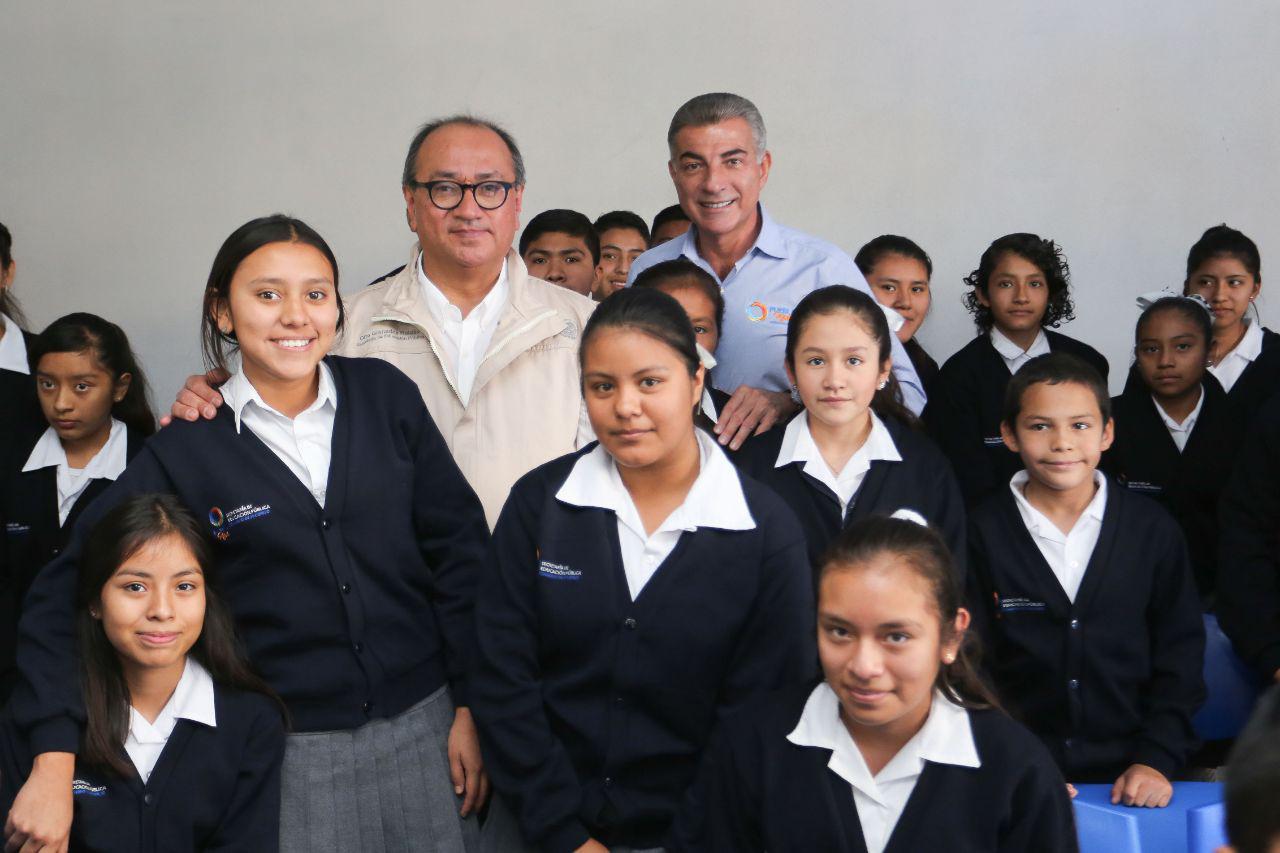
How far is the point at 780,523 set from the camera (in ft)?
6.96

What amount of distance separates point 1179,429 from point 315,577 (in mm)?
2348

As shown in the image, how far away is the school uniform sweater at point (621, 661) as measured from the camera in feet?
6.70

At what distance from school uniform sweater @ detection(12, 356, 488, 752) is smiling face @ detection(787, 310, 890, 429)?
85 centimetres

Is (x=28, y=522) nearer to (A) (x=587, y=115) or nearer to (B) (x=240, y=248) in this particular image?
(B) (x=240, y=248)

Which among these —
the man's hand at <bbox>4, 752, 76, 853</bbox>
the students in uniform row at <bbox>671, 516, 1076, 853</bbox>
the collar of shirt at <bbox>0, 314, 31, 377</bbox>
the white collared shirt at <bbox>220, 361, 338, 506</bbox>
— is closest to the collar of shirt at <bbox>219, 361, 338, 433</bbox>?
the white collared shirt at <bbox>220, 361, 338, 506</bbox>

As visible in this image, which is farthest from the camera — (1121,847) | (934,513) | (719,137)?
(719,137)

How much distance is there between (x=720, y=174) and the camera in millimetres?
3029

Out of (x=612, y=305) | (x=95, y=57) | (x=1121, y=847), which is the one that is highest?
(x=95, y=57)

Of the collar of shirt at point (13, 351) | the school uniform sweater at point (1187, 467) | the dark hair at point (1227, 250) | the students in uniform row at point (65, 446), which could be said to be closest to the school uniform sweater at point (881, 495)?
the school uniform sweater at point (1187, 467)

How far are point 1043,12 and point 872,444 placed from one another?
271 cm

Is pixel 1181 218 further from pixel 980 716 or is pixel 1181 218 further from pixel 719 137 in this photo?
pixel 980 716

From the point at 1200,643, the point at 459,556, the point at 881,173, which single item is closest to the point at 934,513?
the point at 1200,643

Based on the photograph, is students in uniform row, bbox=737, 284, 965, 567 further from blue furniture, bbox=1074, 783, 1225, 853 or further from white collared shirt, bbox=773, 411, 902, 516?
blue furniture, bbox=1074, 783, 1225, 853

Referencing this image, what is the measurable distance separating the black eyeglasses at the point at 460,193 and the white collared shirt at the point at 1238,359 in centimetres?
223
